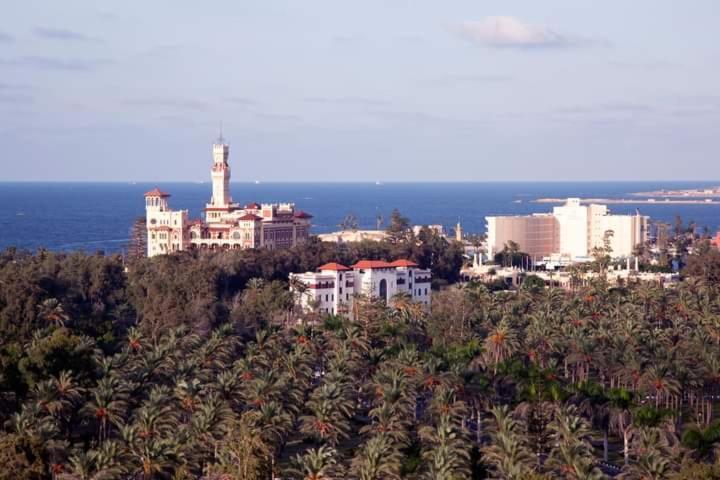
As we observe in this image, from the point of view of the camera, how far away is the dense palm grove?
39.6 m

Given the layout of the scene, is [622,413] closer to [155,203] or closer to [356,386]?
[356,386]

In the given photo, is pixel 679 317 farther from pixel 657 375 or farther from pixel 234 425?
A: pixel 234 425

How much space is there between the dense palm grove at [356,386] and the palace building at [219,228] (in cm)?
2164

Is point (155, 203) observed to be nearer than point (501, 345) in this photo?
No

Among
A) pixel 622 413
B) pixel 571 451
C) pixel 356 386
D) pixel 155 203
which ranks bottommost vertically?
pixel 356 386

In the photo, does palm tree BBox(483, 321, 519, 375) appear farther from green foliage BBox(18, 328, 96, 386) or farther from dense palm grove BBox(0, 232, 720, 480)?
green foliage BBox(18, 328, 96, 386)

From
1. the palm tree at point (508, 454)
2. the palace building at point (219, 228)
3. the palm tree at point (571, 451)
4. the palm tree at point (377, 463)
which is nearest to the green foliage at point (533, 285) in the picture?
the palace building at point (219, 228)

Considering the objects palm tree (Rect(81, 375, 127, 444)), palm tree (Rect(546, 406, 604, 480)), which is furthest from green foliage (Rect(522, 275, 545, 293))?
palm tree (Rect(81, 375, 127, 444))

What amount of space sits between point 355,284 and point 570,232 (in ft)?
154

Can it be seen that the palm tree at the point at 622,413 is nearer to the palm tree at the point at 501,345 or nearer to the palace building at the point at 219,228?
the palm tree at the point at 501,345

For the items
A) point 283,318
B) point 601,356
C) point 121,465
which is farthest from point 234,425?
point 283,318

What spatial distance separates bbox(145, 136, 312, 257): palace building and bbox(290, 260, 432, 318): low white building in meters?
15.4

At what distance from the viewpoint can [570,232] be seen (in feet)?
406

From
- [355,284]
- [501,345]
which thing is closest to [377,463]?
[501,345]
